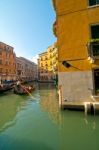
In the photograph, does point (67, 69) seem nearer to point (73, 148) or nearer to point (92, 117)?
point (92, 117)

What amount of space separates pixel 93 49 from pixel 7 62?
49.6 m

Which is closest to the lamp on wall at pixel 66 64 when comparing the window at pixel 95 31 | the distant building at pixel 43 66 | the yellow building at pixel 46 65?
the window at pixel 95 31

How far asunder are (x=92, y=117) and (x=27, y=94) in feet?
50.7

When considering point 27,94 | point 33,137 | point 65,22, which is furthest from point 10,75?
point 33,137

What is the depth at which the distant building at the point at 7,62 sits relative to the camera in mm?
54188

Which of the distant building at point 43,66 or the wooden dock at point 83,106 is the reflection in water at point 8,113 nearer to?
the wooden dock at point 83,106

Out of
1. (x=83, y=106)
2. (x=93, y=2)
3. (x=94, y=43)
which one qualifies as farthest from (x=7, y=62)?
(x=94, y=43)

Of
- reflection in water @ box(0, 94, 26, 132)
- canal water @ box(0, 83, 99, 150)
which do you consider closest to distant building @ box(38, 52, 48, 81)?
reflection in water @ box(0, 94, 26, 132)

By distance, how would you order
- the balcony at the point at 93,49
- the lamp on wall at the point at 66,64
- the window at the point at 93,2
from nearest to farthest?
the balcony at the point at 93,49 < the window at the point at 93,2 < the lamp on wall at the point at 66,64

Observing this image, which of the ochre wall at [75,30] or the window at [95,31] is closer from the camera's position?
the window at [95,31]

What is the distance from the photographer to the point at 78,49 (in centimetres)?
1148

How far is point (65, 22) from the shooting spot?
470 inches

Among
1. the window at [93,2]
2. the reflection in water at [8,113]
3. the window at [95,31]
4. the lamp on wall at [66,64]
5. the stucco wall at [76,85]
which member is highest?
the window at [93,2]

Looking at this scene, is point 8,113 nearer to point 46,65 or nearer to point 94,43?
point 94,43
